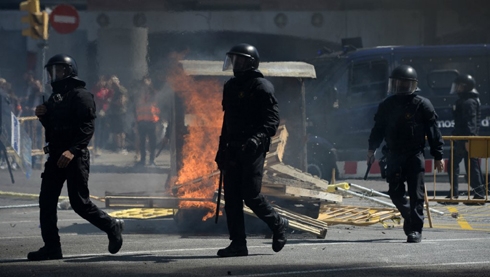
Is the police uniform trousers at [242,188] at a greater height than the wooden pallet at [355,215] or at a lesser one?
greater

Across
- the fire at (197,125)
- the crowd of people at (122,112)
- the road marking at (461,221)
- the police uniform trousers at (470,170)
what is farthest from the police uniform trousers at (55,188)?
the crowd of people at (122,112)

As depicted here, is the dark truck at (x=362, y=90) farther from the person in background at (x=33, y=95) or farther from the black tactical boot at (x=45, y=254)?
the black tactical boot at (x=45, y=254)

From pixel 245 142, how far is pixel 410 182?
90.0 inches

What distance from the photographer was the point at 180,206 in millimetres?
10539

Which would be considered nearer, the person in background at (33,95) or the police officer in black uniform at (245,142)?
the police officer in black uniform at (245,142)

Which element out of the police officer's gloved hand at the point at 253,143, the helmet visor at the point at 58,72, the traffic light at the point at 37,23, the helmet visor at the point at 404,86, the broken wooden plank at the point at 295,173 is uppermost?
the traffic light at the point at 37,23

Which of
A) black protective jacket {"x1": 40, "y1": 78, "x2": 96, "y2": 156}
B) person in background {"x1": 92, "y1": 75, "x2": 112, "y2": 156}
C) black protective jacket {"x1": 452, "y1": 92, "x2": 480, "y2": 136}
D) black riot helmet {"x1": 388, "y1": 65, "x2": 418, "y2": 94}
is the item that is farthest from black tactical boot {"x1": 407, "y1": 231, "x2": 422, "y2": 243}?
person in background {"x1": 92, "y1": 75, "x2": 112, "y2": 156}

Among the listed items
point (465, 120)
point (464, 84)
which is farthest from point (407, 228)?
point (464, 84)

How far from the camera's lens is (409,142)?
32.6 feet

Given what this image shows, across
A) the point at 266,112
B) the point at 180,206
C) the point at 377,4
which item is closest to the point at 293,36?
the point at 377,4

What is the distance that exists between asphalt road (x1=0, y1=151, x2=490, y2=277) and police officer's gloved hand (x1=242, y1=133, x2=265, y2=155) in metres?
0.90

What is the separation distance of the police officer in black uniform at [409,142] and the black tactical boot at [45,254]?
3.52 metres

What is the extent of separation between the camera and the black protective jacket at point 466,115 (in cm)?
1495

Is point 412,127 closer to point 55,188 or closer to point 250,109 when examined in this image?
point 250,109
